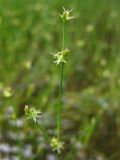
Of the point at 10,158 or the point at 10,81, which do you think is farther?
the point at 10,81

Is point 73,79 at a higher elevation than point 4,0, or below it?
below

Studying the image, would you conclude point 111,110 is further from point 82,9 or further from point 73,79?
point 82,9

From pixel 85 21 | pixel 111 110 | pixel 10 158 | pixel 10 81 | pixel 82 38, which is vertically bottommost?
pixel 10 158

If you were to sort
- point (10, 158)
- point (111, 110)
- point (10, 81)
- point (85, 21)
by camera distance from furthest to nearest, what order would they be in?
point (85, 21), point (10, 81), point (111, 110), point (10, 158)

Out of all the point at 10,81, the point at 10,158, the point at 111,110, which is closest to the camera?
the point at 10,158

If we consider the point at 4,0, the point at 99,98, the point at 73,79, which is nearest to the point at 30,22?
the point at 4,0

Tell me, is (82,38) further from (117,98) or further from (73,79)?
(117,98)
